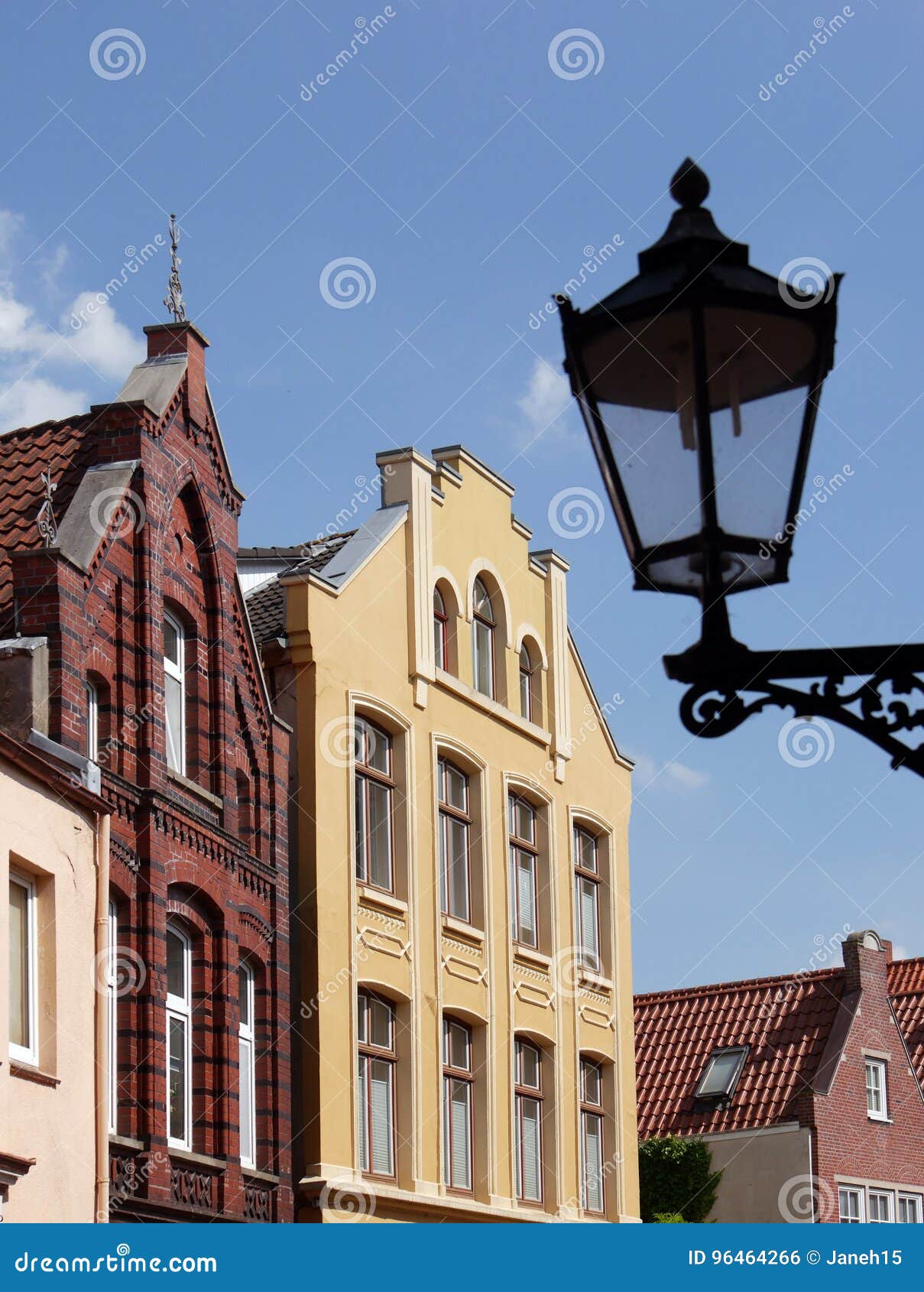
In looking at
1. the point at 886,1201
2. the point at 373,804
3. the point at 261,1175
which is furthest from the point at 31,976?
the point at 886,1201

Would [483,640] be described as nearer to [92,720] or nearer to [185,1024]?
[185,1024]

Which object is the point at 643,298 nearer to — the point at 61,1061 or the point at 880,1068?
the point at 61,1061

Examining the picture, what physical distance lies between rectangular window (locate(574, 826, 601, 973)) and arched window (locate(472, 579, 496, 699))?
318 centimetres

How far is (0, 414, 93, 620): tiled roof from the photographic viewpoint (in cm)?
2062

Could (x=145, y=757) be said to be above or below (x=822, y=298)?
above

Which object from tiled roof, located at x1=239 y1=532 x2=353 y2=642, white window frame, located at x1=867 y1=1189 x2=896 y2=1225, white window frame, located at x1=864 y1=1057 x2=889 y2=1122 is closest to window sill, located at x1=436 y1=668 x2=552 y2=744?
tiled roof, located at x1=239 y1=532 x2=353 y2=642

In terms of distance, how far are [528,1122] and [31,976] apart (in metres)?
11.8

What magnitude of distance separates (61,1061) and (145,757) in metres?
3.42

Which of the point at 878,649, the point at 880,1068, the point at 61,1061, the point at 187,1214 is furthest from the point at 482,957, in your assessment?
the point at 878,649

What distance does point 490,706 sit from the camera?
90.8ft

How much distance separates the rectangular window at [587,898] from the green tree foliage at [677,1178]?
5925 mm

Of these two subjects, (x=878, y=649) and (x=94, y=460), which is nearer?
(x=878, y=649)

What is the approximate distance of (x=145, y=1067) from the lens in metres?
19.0

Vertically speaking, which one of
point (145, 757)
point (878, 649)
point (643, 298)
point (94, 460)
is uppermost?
point (94, 460)
